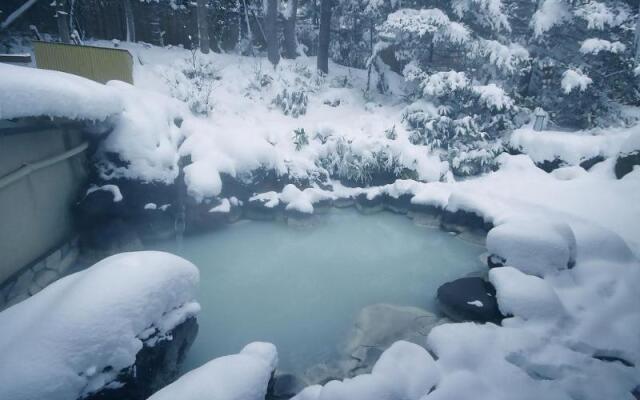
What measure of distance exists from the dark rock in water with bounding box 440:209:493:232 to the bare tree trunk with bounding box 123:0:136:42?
1265 cm

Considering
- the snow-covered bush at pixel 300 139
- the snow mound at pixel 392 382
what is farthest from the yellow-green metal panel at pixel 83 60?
the snow mound at pixel 392 382

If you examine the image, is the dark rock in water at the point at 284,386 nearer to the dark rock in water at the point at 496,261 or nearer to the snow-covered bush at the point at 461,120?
the dark rock in water at the point at 496,261

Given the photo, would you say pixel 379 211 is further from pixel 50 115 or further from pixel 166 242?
pixel 50 115

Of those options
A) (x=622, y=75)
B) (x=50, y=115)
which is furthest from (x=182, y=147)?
(x=622, y=75)

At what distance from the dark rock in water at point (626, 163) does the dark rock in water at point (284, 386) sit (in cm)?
837

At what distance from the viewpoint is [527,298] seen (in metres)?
4.21

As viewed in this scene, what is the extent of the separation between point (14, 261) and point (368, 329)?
458 cm

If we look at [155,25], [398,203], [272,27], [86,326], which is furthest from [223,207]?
[155,25]

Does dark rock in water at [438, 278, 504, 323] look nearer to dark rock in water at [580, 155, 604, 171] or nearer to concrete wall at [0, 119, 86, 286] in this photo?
concrete wall at [0, 119, 86, 286]

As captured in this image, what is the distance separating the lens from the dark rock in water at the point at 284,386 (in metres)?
3.49

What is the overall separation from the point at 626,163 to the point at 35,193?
1112 centimetres

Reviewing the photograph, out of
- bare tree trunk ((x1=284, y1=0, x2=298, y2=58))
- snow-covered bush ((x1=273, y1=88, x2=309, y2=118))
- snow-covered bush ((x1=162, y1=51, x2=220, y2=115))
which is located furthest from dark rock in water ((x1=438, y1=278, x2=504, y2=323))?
bare tree trunk ((x1=284, y1=0, x2=298, y2=58))

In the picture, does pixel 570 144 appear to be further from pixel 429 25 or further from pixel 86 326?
pixel 86 326

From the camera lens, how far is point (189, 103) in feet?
30.3
